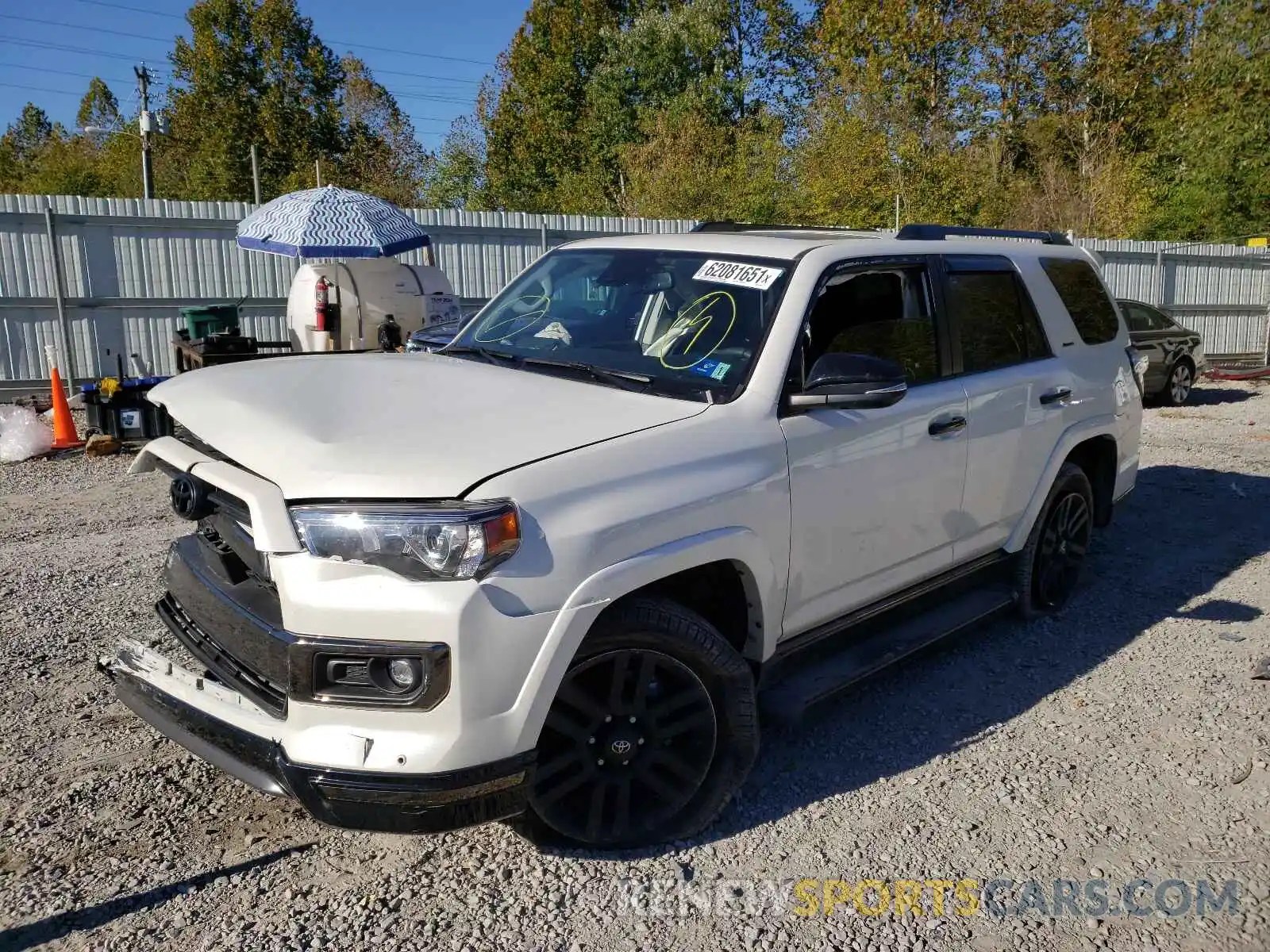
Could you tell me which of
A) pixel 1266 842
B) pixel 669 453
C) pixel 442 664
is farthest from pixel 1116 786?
pixel 442 664

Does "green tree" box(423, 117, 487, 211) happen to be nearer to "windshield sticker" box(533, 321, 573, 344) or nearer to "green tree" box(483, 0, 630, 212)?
"green tree" box(483, 0, 630, 212)

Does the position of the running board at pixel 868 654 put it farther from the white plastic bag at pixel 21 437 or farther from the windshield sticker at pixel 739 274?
the white plastic bag at pixel 21 437

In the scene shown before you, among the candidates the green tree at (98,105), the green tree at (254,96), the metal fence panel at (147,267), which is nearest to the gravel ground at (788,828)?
the metal fence panel at (147,267)

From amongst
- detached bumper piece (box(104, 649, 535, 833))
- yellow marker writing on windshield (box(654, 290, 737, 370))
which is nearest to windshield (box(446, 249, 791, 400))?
yellow marker writing on windshield (box(654, 290, 737, 370))

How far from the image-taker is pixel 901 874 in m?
3.08

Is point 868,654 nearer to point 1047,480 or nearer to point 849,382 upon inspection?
point 849,382

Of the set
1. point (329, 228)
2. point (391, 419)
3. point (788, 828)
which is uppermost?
point (329, 228)

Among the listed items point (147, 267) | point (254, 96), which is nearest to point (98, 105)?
point (254, 96)

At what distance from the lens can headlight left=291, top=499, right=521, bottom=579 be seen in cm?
248

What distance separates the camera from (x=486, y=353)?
4035 mm

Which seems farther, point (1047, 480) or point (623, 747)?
point (1047, 480)

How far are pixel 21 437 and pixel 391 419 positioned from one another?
8467 millimetres

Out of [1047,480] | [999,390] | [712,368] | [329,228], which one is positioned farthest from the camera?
[329,228]

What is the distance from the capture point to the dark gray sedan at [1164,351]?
13.9 metres
